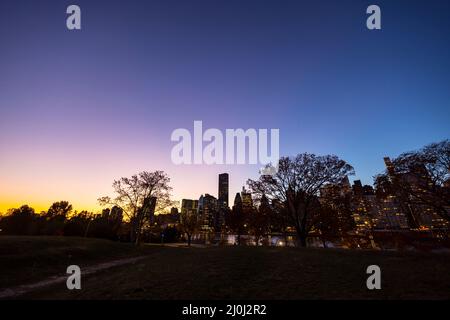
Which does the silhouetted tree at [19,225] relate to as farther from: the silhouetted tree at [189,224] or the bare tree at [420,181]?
the bare tree at [420,181]

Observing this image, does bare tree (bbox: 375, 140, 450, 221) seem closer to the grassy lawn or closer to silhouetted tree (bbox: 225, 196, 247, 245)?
the grassy lawn

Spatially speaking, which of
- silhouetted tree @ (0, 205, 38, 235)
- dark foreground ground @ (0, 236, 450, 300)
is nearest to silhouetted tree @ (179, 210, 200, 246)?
silhouetted tree @ (0, 205, 38, 235)

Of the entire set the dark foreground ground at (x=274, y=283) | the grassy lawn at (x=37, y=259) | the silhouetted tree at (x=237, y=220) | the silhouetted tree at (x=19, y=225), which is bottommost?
the silhouetted tree at (x=19, y=225)

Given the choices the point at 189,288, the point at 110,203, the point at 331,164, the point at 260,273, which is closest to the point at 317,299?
the point at 260,273

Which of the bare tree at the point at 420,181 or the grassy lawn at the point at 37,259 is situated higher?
the bare tree at the point at 420,181

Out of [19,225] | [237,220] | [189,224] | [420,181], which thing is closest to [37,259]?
[420,181]

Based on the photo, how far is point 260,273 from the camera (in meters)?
10.8

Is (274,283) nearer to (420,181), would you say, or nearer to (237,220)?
(420,181)

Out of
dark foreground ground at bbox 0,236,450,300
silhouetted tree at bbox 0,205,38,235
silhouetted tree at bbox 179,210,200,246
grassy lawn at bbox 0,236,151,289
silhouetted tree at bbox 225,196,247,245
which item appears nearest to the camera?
dark foreground ground at bbox 0,236,450,300

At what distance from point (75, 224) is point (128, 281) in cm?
5933

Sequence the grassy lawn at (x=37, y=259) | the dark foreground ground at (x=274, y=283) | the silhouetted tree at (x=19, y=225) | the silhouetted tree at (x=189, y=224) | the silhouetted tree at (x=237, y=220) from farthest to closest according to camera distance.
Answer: the silhouetted tree at (x=19, y=225), the silhouetted tree at (x=189, y=224), the silhouetted tree at (x=237, y=220), the grassy lawn at (x=37, y=259), the dark foreground ground at (x=274, y=283)

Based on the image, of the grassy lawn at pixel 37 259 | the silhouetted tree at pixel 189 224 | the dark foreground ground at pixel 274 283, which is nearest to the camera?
the dark foreground ground at pixel 274 283

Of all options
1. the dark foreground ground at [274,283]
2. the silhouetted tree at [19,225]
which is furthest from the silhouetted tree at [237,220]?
the silhouetted tree at [19,225]

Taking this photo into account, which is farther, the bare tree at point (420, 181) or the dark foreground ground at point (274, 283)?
the bare tree at point (420, 181)
